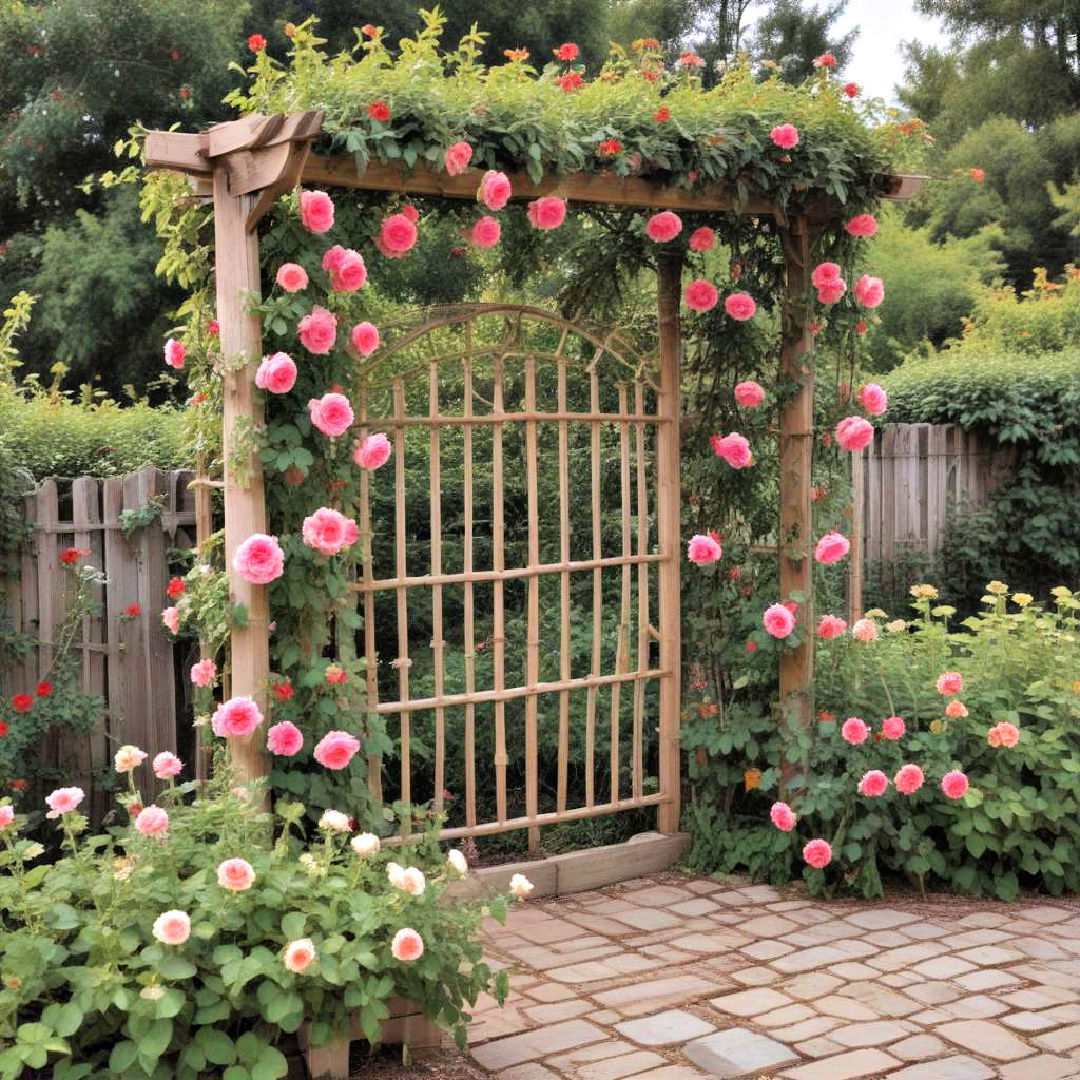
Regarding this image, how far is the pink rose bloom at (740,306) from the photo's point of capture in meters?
4.91

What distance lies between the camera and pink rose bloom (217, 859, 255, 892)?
9.73 feet

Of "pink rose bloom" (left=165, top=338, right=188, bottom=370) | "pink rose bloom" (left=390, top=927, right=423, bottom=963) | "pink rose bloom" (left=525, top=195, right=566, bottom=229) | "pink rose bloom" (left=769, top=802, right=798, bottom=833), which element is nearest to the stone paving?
"pink rose bloom" (left=769, top=802, right=798, bottom=833)

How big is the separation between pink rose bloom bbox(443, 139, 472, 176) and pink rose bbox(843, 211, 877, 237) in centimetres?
163

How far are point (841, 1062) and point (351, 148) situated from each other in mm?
2711

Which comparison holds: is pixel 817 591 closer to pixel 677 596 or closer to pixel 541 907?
pixel 677 596

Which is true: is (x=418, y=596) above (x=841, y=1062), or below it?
above

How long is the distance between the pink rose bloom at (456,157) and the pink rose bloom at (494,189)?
0.14 meters

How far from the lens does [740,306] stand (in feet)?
16.1

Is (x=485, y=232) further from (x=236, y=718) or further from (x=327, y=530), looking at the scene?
(x=236, y=718)

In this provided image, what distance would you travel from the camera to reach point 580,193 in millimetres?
4473

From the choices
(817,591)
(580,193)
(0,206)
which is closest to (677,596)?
(817,591)

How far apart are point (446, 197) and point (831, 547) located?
182 cm

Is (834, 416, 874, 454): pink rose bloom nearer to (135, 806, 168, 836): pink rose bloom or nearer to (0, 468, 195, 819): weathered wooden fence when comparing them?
(0, 468, 195, 819): weathered wooden fence

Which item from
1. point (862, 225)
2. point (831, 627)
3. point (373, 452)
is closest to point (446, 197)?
point (373, 452)
